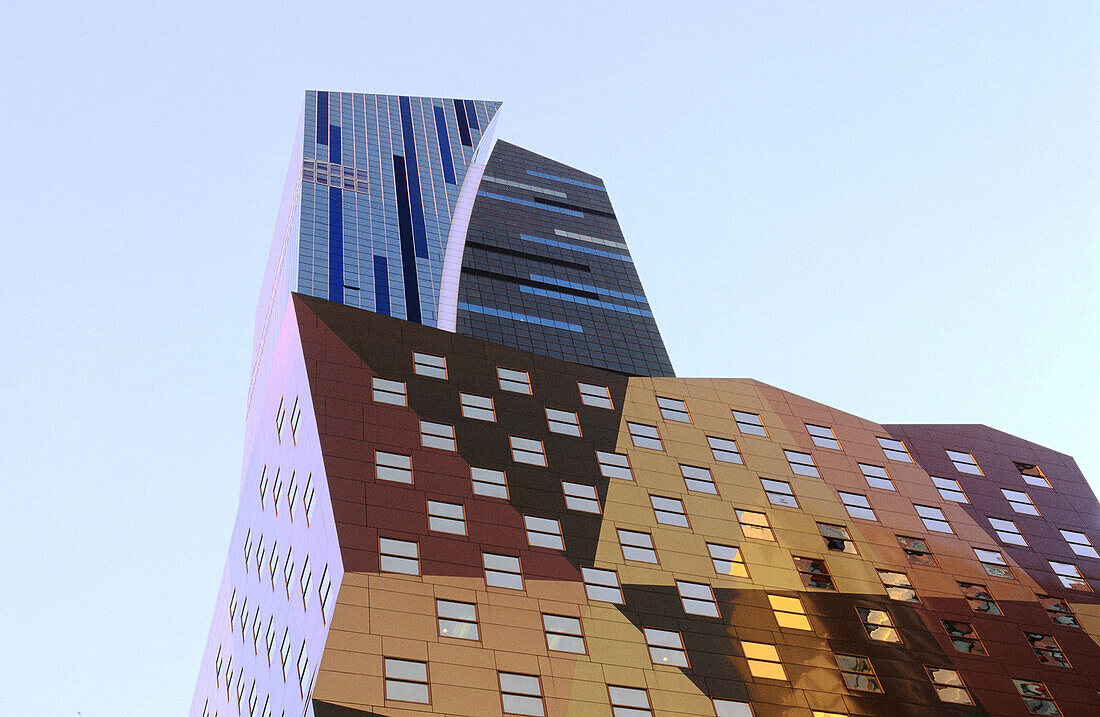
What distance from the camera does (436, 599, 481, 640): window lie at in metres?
51.8

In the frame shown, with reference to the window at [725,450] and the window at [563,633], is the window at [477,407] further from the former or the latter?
the window at [563,633]

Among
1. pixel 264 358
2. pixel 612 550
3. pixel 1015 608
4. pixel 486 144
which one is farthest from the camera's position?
pixel 486 144

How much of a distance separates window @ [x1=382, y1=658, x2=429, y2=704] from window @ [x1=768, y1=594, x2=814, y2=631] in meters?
19.2

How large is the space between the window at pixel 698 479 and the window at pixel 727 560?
168 inches

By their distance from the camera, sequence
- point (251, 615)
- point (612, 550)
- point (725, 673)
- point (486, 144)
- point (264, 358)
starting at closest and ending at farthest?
point (725, 673)
point (612, 550)
point (251, 615)
point (264, 358)
point (486, 144)

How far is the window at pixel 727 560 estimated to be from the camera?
61.3m

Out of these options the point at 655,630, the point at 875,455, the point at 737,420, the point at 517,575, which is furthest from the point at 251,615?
the point at 875,455

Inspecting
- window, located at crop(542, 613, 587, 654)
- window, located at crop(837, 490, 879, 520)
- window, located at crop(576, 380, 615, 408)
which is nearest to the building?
window, located at crop(542, 613, 587, 654)

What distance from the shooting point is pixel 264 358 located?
135m

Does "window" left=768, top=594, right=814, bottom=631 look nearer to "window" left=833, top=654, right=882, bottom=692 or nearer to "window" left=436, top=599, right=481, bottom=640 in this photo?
"window" left=833, top=654, right=882, bottom=692

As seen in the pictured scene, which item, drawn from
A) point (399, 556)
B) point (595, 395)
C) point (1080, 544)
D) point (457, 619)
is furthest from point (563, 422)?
point (1080, 544)

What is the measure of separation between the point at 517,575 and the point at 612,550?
6012mm

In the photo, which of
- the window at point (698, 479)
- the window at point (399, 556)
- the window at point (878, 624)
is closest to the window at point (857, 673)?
the window at point (878, 624)

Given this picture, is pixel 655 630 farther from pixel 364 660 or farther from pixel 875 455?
pixel 875 455
